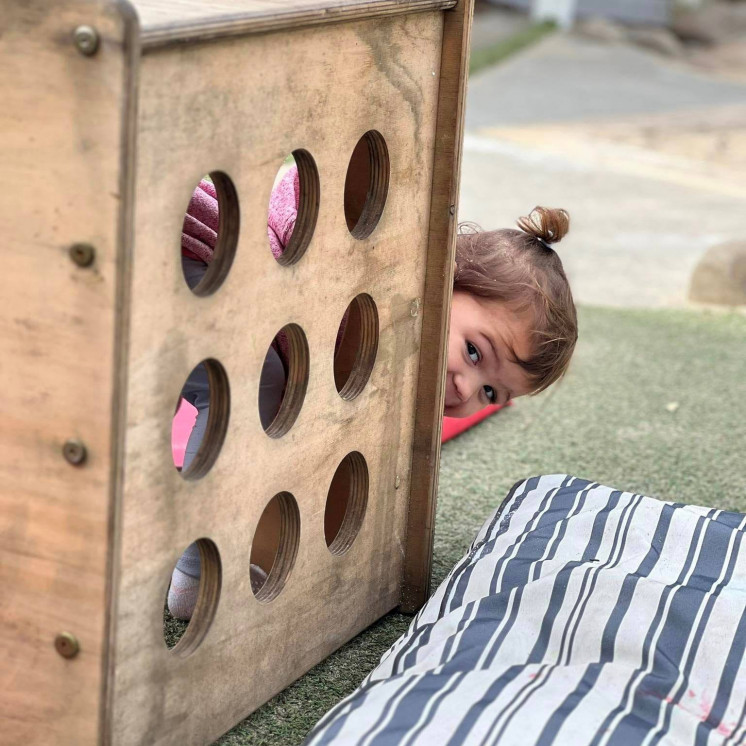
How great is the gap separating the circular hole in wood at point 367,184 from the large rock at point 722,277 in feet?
7.33

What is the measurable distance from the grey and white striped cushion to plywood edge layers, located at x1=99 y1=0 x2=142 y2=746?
0.62 ft

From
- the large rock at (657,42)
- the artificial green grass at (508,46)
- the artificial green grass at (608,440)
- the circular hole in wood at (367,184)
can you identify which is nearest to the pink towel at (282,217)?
the circular hole in wood at (367,184)

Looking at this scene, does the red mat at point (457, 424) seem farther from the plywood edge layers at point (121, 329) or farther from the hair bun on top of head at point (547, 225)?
the plywood edge layers at point (121, 329)

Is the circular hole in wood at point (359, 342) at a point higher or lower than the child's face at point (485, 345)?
higher

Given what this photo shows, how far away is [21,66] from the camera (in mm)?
810

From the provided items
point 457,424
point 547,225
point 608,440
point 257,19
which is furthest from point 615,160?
point 257,19

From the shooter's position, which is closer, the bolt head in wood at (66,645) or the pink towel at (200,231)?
the bolt head in wood at (66,645)

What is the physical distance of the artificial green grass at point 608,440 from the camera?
4.58ft

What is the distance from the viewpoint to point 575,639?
1.14 meters

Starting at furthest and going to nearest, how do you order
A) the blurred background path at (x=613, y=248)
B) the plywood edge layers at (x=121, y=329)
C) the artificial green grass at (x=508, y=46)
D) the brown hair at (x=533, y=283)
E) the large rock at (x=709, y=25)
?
the large rock at (x=709, y=25)
the artificial green grass at (x=508, y=46)
the blurred background path at (x=613, y=248)
the brown hair at (x=533, y=283)
the plywood edge layers at (x=121, y=329)

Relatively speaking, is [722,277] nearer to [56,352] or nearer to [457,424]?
[457,424]

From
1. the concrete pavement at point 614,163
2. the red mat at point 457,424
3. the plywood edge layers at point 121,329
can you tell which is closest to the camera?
the plywood edge layers at point 121,329

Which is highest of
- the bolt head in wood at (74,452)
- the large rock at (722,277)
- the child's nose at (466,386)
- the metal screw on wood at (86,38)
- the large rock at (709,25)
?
the metal screw on wood at (86,38)

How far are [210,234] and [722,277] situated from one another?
223cm
